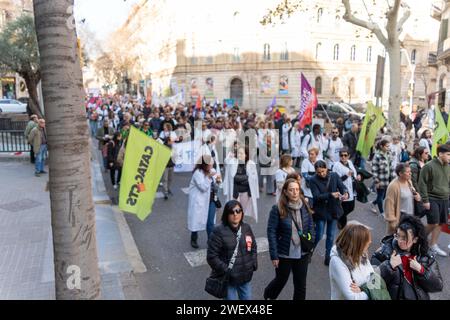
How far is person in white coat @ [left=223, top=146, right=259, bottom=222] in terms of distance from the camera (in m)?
7.20

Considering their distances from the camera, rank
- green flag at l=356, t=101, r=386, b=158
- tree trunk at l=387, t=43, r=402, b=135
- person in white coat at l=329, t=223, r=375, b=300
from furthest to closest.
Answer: tree trunk at l=387, t=43, r=402, b=135, green flag at l=356, t=101, r=386, b=158, person in white coat at l=329, t=223, r=375, b=300

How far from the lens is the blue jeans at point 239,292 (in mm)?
3973

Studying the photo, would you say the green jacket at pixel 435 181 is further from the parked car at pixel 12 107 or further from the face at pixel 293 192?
the parked car at pixel 12 107

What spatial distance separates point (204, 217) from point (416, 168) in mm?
3661

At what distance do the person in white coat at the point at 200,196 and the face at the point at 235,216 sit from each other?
2423mm

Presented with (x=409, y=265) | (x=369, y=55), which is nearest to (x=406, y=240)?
(x=409, y=265)

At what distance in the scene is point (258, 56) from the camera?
49.4 metres

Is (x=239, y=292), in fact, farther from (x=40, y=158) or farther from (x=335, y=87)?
(x=335, y=87)

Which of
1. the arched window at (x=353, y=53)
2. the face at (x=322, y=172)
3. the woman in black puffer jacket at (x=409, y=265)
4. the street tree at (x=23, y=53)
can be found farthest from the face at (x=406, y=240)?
the arched window at (x=353, y=53)

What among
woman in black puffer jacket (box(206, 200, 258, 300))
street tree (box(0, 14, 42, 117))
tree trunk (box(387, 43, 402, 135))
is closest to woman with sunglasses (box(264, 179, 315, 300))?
woman in black puffer jacket (box(206, 200, 258, 300))

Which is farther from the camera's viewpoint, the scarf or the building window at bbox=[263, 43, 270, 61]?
the building window at bbox=[263, 43, 270, 61]

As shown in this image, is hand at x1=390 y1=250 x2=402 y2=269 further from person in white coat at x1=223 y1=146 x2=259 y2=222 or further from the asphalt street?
person in white coat at x1=223 y1=146 x2=259 y2=222

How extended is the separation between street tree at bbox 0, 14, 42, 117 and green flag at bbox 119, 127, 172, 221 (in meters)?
12.4
